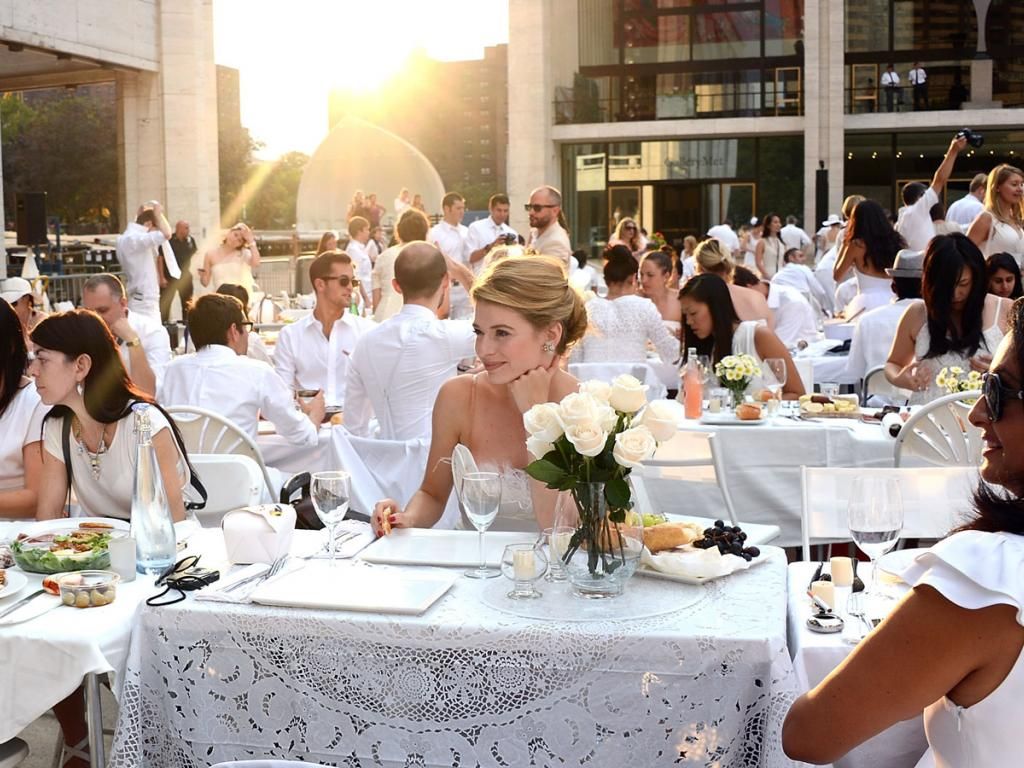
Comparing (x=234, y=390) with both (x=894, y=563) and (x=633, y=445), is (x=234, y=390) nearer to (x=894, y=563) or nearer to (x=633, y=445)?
(x=633, y=445)

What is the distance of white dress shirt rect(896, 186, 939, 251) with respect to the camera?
1154cm

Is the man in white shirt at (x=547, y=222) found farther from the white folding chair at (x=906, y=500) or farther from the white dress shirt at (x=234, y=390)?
the white folding chair at (x=906, y=500)

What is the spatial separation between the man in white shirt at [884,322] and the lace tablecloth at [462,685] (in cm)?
466

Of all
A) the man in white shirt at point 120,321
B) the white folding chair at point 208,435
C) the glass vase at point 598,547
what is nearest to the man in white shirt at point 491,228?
the man in white shirt at point 120,321

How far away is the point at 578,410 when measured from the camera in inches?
104

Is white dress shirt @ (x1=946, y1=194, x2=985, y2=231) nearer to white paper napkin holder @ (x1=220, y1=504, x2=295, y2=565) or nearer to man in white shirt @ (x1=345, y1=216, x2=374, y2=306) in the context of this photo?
man in white shirt @ (x1=345, y1=216, x2=374, y2=306)

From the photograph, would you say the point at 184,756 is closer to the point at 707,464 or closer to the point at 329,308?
Result: the point at 707,464

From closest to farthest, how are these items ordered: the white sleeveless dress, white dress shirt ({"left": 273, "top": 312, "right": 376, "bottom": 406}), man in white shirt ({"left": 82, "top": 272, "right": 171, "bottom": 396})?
the white sleeveless dress
man in white shirt ({"left": 82, "top": 272, "right": 171, "bottom": 396})
white dress shirt ({"left": 273, "top": 312, "right": 376, "bottom": 406})

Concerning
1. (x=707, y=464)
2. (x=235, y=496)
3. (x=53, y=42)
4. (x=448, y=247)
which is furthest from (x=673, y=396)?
(x=53, y=42)

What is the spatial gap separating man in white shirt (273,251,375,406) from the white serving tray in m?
3.81

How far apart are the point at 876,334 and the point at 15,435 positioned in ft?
15.8

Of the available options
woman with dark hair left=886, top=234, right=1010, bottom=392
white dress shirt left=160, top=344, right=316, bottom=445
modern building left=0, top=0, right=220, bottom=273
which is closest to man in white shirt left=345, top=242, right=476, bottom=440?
white dress shirt left=160, top=344, right=316, bottom=445

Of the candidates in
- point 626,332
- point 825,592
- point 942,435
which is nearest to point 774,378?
point 942,435

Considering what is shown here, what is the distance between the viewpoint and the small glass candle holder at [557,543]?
2.73 m
